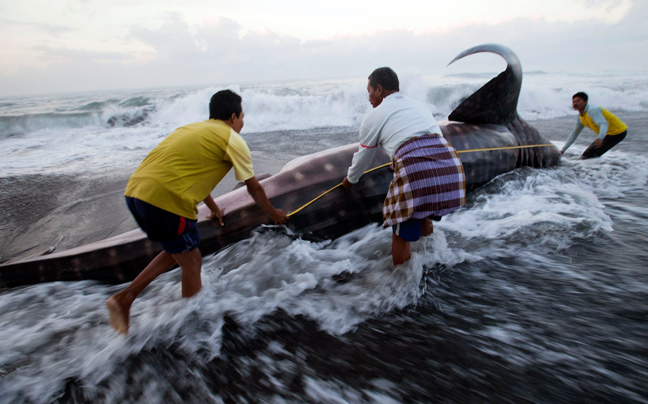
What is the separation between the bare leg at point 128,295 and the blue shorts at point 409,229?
1611mm

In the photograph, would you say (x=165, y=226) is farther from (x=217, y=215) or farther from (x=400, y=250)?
(x=400, y=250)

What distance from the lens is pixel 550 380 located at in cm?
184

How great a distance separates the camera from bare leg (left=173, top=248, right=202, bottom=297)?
91.0 inches

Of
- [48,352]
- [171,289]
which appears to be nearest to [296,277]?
[171,289]

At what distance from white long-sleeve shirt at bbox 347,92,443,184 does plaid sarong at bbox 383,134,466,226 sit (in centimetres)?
6

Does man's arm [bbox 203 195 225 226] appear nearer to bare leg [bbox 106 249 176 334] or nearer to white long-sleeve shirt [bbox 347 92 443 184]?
bare leg [bbox 106 249 176 334]

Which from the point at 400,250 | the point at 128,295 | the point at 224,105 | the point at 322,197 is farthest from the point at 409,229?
the point at 128,295

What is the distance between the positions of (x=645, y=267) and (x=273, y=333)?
3.03 meters

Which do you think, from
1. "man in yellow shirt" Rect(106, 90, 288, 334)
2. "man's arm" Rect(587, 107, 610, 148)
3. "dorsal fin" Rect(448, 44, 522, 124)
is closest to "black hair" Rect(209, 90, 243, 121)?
"man in yellow shirt" Rect(106, 90, 288, 334)

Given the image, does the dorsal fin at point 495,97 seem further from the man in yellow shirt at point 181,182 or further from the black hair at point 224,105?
the man in yellow shirt at point 181,182

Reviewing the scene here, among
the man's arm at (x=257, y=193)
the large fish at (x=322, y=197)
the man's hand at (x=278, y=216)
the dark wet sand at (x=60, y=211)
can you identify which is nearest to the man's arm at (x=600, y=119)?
the large fish at (x=322, y=197)

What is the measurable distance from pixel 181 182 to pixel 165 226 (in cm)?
29

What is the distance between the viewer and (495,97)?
430cm

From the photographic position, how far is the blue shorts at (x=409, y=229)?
8.27 feet
